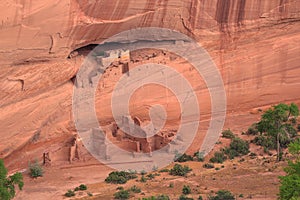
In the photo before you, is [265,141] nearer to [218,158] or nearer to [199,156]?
[218,158]

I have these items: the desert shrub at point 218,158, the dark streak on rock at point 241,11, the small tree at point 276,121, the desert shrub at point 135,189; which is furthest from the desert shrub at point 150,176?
the dark streak on rock at point 241,11

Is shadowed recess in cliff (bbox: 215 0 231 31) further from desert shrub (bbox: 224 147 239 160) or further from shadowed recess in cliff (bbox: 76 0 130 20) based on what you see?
desert shrub (bbox: 224 147 239 160)

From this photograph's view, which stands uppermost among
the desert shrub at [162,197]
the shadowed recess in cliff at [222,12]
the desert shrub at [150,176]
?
the shadowed recess in cliff at [222,12]

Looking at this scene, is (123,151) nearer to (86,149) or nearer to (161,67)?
(86,149)

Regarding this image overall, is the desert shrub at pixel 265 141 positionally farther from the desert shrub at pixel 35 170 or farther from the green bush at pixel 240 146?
the desert shrub at pixel 35 170

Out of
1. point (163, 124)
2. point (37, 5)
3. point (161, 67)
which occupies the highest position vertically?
point (37, 5)

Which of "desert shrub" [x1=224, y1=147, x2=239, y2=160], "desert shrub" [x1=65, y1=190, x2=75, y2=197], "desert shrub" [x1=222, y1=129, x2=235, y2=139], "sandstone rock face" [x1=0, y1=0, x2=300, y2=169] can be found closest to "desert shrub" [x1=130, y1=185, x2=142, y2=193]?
"desert shrub" [x1=65, y1=190, x2=75, y2=197]

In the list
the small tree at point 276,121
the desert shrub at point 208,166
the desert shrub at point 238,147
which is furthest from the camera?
the desert shrub at point 238,147

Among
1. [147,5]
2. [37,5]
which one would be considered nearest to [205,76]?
[147,5]
